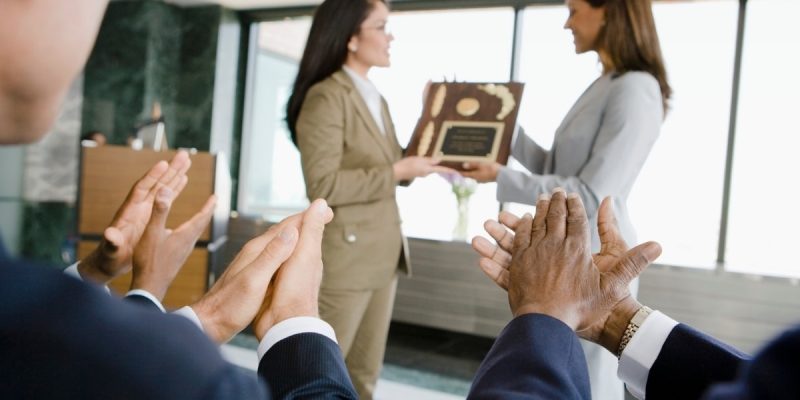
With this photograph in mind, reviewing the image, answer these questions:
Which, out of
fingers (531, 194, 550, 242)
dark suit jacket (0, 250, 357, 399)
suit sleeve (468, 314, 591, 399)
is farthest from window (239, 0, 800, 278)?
dark suit jacket (0, 250, 357, 399)

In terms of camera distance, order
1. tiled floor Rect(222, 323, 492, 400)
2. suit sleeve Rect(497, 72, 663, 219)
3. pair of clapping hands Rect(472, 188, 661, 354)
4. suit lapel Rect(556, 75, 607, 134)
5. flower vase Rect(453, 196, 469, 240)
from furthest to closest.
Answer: flower vase Rect(453, 196, 469, 240) < tiled floor Rect(222, 323, 492, 400) < suit lapel Rect(556, 75, 607, 134) < suit sleeve Rect(497, 72, 663, 219) < pair of clapping hands Rect(472, 188, 661, 354)

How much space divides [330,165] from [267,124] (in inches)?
160

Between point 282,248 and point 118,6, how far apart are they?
19.0 ft

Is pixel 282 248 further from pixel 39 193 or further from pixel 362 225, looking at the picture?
pixel 39 193

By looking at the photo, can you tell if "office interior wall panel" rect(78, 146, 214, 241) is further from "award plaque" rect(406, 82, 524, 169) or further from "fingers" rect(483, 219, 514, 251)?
"fingers" rect(483, 219, 514, 251)

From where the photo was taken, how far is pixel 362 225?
2.18 meters

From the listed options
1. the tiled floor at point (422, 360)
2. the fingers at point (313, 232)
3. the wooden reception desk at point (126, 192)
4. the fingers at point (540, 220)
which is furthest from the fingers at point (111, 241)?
the wooden reception desk at point (126, 192)

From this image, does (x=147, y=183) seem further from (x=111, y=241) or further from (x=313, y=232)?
(x=313, y=232)

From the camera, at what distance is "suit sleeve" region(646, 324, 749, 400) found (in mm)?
822

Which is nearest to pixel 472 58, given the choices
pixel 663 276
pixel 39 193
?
pixel 663 276

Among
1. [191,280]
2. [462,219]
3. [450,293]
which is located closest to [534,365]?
[191,280]

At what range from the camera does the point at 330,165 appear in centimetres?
212

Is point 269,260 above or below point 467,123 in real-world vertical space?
below

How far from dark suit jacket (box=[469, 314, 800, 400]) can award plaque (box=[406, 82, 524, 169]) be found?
3.95ft
